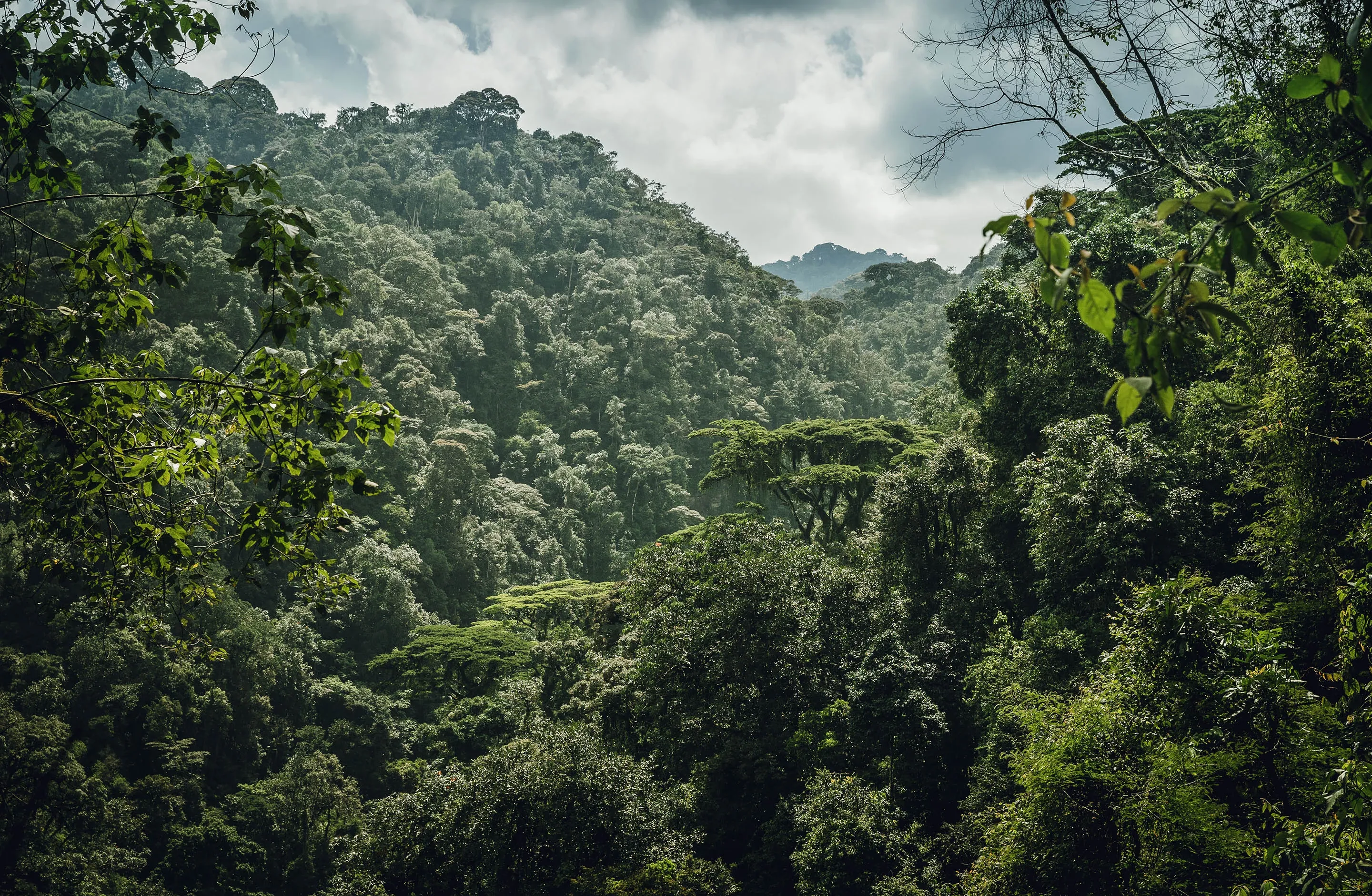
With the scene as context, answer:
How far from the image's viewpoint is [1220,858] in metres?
5.22

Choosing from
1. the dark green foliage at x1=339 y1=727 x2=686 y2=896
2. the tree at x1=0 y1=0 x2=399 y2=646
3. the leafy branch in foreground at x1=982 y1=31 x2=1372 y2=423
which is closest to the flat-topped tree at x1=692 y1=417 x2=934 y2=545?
the dark green foliage at x1=339 y1=727 x2=686 y2=896

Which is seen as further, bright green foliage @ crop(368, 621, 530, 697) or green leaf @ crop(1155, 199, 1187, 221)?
bright green foliage @ crop(368, 621, 530, 697)

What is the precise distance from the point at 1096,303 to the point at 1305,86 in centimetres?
44

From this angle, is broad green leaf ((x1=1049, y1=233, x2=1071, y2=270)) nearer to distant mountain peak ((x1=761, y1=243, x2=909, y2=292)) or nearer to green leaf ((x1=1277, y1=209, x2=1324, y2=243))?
green leaf ((x1=1277, y1=209, x2=1324, y2=243))

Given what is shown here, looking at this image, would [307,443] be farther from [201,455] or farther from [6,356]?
[6,356]

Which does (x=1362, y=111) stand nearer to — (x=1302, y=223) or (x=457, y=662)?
(x=1302, y=223)

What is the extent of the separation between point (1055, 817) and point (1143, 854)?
0.68 meters

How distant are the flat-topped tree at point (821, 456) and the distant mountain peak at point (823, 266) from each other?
112 meters

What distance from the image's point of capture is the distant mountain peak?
13025 centimetres

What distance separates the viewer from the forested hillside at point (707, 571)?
2.90 meters

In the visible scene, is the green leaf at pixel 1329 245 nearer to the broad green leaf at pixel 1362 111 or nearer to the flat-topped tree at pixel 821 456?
the broad green leaf at pixel 1362 111

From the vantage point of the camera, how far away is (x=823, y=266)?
13188 cm

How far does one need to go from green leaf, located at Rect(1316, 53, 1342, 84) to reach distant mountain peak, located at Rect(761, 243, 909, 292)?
13085 centimetres

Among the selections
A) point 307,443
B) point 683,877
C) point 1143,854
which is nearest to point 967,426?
point 683,877
